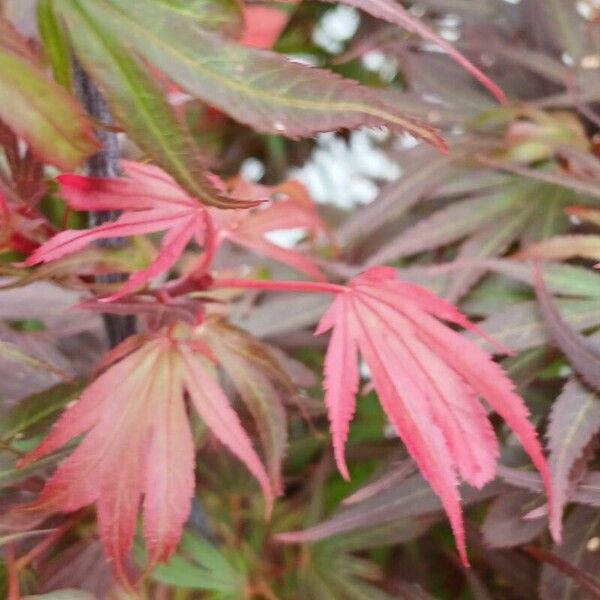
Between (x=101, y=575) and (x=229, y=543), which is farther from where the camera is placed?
(x=229, y=543)

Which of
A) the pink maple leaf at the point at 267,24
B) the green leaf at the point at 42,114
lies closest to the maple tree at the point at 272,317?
the green leaf at the point at 42,114

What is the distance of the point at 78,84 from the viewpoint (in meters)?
0.31

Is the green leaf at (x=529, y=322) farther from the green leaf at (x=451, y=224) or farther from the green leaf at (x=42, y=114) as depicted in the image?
the green leaf at (x=42, y=114)

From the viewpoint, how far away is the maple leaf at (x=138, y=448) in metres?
0.28

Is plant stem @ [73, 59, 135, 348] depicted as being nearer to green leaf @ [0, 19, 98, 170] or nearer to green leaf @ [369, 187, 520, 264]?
green leaf @ [0, 19, 98, 170]

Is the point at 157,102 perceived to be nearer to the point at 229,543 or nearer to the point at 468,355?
the point at 468,355

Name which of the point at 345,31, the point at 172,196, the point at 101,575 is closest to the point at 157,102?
the point at 172,196

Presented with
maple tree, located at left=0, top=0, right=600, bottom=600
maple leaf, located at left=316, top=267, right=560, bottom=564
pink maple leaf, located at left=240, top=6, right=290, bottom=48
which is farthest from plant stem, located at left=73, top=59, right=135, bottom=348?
pink maple leaf, located at left=240, top=6, right=290, bottom=48

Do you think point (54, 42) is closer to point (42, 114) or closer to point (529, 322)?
point (42, 114)

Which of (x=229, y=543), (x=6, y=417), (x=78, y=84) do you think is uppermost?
(x=78, y=84)

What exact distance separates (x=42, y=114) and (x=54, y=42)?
0.05 metres

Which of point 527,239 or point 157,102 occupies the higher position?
point 157,102

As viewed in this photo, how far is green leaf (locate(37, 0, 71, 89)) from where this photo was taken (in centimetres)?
27

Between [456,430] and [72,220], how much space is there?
0.21 m
